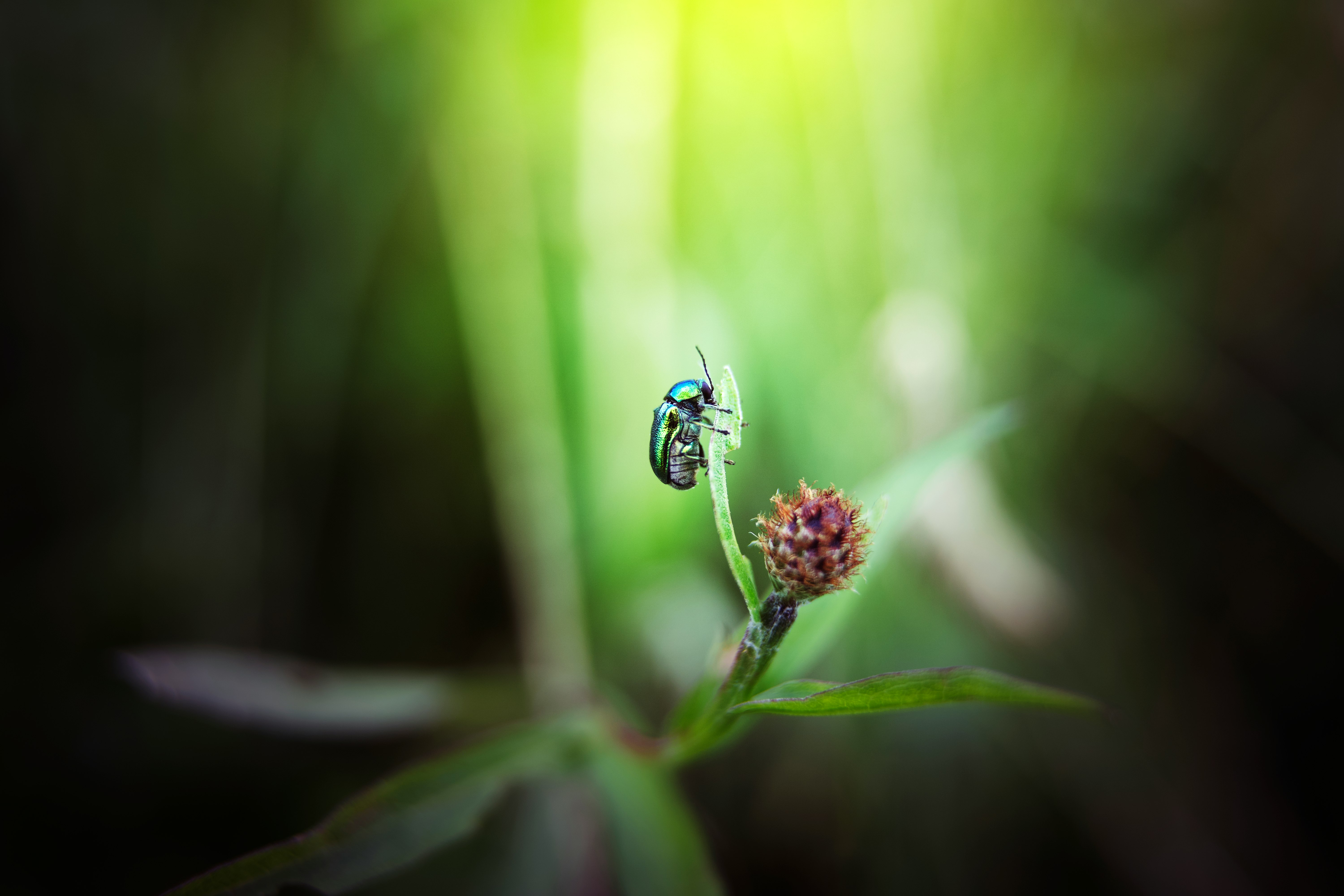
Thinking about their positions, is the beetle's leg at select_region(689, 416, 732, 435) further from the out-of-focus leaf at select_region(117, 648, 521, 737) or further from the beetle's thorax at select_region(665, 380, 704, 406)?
the out-of-focus leaf at select_region(117, 648, 521, 737)

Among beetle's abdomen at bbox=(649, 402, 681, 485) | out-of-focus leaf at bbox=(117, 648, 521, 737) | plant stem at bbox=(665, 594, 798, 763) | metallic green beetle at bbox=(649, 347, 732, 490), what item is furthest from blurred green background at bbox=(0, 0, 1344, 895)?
plant stem at bbox=(665, 594, 798, 763)

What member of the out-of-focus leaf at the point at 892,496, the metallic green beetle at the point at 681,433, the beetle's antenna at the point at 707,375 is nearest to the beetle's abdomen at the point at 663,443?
the metallic green beetle at the point at 681,433

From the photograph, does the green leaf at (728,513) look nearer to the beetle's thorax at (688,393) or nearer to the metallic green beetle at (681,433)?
the metallic green beetle at (681,433)

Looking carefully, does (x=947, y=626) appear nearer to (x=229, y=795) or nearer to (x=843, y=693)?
(x=843, y=693)

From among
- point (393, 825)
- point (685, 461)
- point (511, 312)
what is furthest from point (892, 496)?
point (511, 312)

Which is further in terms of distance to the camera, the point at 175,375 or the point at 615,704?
the point at 175,375

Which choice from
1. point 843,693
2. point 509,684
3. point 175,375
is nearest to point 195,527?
point 175,375

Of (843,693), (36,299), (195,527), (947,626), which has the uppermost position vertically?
(36,299)
